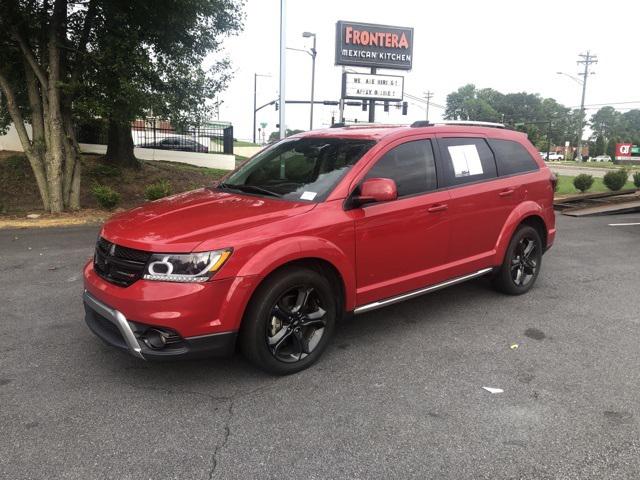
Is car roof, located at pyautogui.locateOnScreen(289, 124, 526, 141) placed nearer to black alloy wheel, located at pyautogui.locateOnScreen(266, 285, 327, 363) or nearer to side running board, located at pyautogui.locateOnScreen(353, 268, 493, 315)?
side running board, located at pyautogui.locateOnScreen(353, 268, 493, 315)

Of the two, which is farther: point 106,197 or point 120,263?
point 106,197

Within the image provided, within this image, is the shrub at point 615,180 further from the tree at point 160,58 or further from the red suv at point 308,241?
the red suv at point 308,241

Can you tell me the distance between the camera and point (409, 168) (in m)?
4.30

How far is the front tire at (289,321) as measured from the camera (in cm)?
334

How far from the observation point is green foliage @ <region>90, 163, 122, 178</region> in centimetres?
1569

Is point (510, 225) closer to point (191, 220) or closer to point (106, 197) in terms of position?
point (191, 220)

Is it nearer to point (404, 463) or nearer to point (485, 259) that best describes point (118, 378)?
point (404, 463)

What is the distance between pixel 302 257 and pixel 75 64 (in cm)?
973

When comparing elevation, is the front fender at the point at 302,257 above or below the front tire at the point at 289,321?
above

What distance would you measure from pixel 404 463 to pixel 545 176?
3.94 m

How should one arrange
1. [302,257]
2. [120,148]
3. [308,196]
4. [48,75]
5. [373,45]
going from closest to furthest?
[302,257], [308,196], [48,75], [120,148], [373,45]

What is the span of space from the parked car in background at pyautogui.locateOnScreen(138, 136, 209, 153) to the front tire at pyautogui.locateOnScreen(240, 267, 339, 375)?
19063 millimetres

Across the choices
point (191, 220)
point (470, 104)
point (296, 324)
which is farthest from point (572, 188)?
point (470, 104)

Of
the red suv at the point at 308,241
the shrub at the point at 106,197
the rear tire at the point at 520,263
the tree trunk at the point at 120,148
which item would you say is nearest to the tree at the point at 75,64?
the shrub at the point at 106,197
